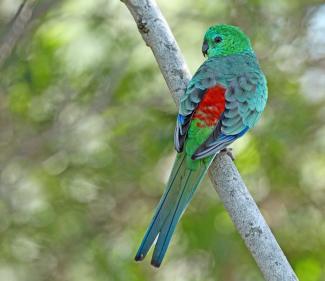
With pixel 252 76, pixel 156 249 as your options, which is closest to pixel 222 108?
pixel 252 76

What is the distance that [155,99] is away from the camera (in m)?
6.79

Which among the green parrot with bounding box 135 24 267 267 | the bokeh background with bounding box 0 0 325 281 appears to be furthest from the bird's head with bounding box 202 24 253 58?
the bokeh background with bounding box 0 0 325 281

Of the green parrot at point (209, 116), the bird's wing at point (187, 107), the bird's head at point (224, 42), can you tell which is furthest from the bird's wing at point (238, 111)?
the bird's head at point (224, 42)

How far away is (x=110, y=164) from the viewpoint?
667 cm

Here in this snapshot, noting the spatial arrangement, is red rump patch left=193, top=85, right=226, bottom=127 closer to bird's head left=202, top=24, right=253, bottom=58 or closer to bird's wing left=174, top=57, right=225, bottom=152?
bird's wing left=174, top=57, right=225, bottom=152

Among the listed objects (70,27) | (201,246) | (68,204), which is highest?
(70,27)

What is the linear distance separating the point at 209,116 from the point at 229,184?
Result: 26.8 inches

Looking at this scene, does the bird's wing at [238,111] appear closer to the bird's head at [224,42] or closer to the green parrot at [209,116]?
the green parrot at [209,116]

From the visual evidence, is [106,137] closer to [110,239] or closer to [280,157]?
[110,239]

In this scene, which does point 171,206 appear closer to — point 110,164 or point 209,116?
point 209,116

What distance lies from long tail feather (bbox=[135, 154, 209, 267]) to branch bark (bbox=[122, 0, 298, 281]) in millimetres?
118

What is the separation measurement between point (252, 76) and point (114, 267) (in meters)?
1.71

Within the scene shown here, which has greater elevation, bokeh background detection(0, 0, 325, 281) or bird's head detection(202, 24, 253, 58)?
bird's head detection(202, 24, 253, 58)

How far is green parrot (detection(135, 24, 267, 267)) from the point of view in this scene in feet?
15.4
